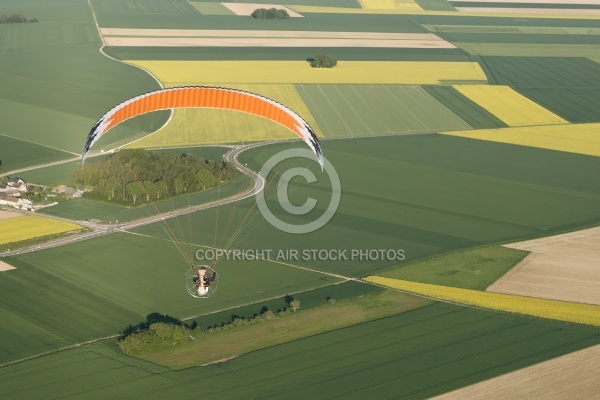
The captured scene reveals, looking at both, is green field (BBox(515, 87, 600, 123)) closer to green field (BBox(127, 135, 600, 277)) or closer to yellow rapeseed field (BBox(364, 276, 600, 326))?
green field (BBox(127, 135, 600, 277))

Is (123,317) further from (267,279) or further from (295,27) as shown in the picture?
(295,27)

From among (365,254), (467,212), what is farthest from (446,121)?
(365,254)

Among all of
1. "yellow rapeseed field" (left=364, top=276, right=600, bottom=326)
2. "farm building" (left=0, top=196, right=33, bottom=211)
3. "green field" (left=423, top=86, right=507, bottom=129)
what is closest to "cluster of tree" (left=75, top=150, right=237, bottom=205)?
"farm building" (left=0, top=196, right=33, bottom=211)

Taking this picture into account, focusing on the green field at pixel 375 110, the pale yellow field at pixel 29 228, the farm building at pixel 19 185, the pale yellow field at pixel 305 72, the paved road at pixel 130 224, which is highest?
the pale yellow field at pixel 305 72

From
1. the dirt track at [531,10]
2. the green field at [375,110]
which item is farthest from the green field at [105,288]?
the dirt track at [531,10]

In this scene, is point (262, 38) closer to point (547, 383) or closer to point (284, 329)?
point (284, 329)

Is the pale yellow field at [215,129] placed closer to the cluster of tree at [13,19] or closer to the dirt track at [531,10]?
the cluster of tree at [13,19]
